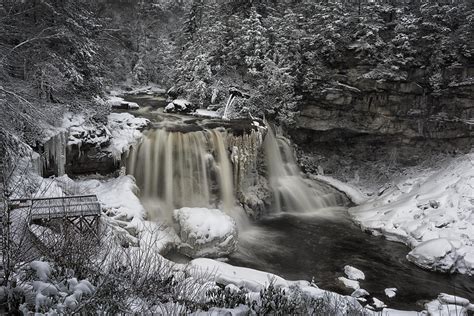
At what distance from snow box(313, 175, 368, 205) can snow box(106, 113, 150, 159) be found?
Result: 1004 centimetres

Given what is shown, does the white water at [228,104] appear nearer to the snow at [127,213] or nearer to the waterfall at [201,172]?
the waterfall at [201,172]

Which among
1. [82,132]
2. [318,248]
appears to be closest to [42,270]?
[82,132]

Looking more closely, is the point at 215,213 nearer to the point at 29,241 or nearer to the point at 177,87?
the point at 29,241

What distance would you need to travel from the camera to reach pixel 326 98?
21.1 meters

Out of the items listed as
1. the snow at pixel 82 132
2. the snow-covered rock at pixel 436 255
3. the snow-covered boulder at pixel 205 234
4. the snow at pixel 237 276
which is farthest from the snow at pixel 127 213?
the snow-covered rock at pixel 436 255

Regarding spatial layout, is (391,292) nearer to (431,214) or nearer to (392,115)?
(431,214)

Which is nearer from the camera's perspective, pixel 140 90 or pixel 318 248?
pixel 318 248

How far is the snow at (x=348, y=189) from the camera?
20105 mm

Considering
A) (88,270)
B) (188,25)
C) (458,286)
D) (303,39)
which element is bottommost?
(458,286)

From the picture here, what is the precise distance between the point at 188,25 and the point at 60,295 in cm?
2844

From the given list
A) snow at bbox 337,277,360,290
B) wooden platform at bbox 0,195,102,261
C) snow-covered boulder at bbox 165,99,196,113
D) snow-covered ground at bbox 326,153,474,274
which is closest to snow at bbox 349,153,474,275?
snow-covered ground at bbox 326,153,474,274

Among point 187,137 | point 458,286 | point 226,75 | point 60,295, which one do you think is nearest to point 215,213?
point 187,137

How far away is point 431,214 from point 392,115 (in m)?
6.93

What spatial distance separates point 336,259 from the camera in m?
13.6
